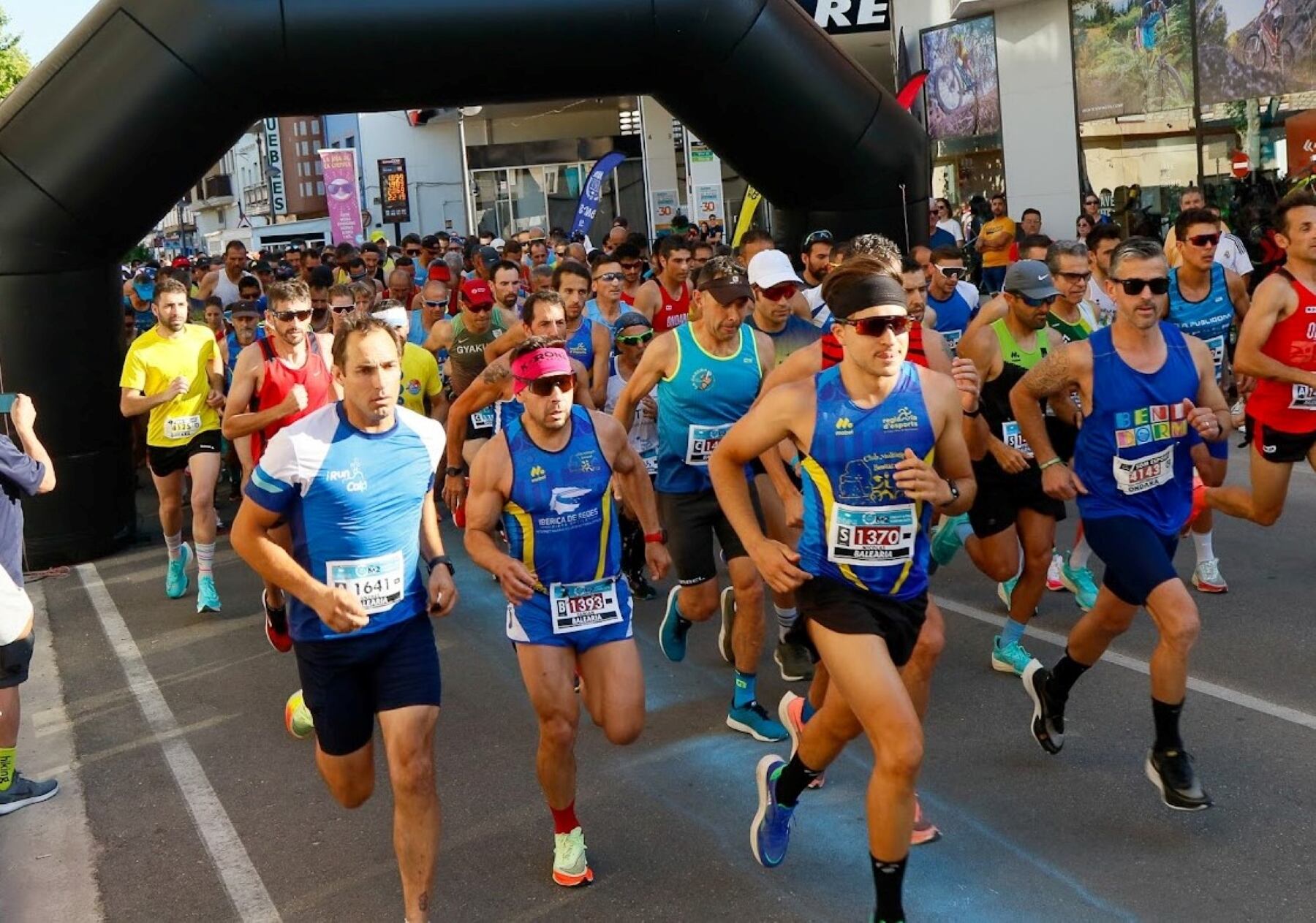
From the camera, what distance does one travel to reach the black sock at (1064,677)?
17.8 ft

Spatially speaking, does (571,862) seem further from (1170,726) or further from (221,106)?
(221,106)

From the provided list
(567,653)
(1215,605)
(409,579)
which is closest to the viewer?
(409,579)

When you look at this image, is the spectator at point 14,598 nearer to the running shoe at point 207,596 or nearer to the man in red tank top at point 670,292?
the running shoe at point 207,596

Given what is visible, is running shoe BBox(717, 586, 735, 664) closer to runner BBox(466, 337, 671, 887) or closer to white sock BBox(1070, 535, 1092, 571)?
white sock BBox(1070, 535, 1092, 571)

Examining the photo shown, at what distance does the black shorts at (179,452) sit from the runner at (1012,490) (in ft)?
16.7

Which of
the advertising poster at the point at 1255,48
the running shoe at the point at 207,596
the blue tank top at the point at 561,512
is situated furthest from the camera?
the advertising poster at the point at 1255,48

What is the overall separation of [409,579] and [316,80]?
7.07 meters

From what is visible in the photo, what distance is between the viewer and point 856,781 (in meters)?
5.58

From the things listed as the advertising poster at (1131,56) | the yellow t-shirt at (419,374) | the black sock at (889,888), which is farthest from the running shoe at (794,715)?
the advertising poster at (1131,56)

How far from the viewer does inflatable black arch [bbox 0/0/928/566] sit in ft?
33.8

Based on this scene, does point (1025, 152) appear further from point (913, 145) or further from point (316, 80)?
point (316, 80)

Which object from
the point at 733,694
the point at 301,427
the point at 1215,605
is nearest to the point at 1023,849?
the point at 733,694

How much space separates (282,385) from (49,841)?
2.86 metres

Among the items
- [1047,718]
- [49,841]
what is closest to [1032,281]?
[1047,718]
